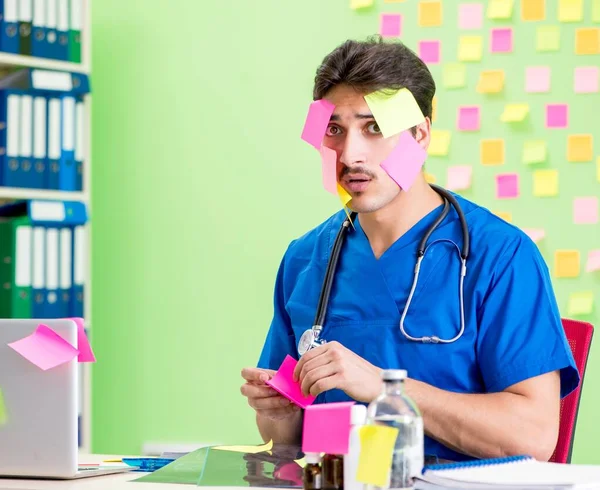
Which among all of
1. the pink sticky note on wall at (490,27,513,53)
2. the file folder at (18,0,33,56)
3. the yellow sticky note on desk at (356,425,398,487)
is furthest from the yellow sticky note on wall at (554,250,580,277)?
the yellow sticky note on desk at (356,425,398,487)

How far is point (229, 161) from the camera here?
3.07 m

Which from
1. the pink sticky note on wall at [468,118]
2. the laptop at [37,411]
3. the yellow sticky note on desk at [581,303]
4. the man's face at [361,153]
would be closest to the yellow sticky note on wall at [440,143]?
the pink sticky note on wall at [468,118]

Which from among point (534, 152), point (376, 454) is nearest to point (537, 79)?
point (534, 152)

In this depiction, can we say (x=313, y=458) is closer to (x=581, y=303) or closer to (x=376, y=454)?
(x=376, y=454)

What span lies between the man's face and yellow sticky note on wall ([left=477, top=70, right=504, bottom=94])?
3.72 feet

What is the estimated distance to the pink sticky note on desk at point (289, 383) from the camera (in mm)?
1534

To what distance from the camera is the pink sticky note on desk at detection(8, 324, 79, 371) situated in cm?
137

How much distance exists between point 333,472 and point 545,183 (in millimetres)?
1823

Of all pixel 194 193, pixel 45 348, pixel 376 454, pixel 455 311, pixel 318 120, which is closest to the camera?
pixel 376 454

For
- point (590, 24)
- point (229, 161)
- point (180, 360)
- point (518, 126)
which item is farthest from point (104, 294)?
point (590, 24)

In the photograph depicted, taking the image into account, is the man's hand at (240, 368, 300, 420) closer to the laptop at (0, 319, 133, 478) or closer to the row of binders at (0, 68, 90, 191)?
the laptop at (0, 319, 133, 478)

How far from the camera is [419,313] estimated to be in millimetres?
1693

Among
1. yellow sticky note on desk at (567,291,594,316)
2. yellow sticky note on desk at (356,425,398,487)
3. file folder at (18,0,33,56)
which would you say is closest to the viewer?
yellow sticky note on desk at (356,425,398,487)

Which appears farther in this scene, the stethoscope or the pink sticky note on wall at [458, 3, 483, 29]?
the pink sticky note on wall at [458, 3, 483, 29]
